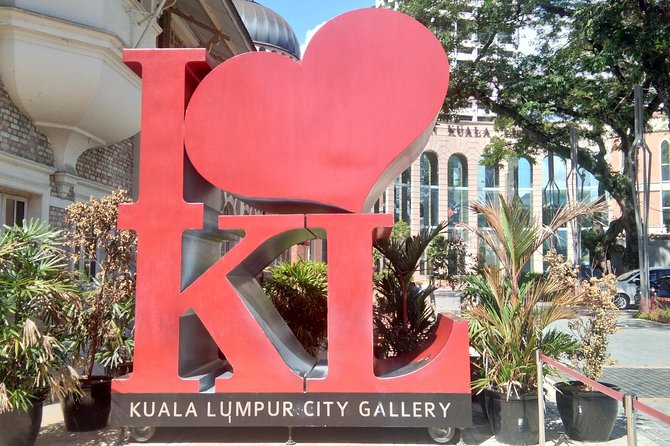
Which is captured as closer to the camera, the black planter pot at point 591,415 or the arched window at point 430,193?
the black planter pot at point 591,415

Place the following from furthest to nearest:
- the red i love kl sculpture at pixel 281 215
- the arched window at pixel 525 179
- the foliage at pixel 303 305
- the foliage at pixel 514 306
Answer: the arched window at pixel 525 179 → the foliage at pixel 303 305 → the foliage at pixel 514 306 → the red i love kl sculpture at pixel 281 215

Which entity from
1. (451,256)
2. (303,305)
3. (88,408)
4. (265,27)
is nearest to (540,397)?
(88,408)

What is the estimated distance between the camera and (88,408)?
644 cm

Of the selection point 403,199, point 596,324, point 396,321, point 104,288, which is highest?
point 403,199

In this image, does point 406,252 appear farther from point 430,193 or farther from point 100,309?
point 430,193

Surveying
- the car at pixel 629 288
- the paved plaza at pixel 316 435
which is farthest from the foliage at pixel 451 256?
the paved plaza at pixel 316 435

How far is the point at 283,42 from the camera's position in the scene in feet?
105

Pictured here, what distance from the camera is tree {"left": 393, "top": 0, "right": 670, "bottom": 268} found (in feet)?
57.4

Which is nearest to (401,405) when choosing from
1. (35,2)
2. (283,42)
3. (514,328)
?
(514,328)

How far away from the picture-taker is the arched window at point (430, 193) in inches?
2137

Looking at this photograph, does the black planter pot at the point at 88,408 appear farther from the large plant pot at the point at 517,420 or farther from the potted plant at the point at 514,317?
the large plant pot at the point at 517,420

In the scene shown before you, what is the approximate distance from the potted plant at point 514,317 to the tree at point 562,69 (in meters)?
12.7

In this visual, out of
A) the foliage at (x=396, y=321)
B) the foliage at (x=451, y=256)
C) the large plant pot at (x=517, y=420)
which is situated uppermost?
the foliage at (x=451, y=256)

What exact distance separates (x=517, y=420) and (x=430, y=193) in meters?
49.2
